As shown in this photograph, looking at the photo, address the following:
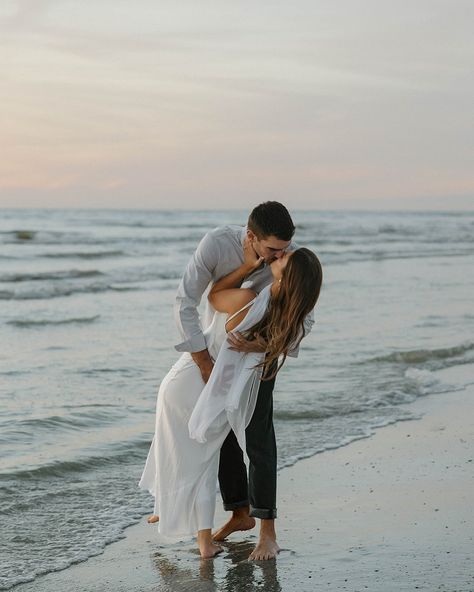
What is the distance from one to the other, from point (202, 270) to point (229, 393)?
1.83 ft

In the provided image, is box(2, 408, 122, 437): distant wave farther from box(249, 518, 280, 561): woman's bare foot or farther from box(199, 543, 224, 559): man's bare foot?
box(249, 518, 280, 561): woman's bare foot

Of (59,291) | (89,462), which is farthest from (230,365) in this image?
(59,291)

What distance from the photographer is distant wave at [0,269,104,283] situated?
21328 mm

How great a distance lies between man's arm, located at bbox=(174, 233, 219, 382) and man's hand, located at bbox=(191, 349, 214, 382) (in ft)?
0.07

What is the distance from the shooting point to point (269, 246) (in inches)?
165

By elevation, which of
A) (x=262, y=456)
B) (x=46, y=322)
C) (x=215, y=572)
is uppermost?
(x=262, y=456)

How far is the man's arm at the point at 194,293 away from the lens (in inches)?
170

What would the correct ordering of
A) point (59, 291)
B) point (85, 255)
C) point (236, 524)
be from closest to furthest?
point (236, 524) → point (59, 291) → point (85, 255)

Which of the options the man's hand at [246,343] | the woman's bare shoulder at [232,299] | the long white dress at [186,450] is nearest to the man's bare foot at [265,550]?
the long white dress at [186,450]

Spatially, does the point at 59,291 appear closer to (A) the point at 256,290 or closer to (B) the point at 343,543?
(A) the point at 256,290

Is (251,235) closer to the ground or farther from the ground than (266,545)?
farther from the ground

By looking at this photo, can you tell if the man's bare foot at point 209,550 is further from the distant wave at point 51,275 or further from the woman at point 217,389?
the distant wave at point 51,275

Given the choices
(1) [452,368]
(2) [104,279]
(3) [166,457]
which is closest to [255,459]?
(3) [166,457]

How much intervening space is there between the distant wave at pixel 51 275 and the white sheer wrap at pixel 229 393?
1708 cm
